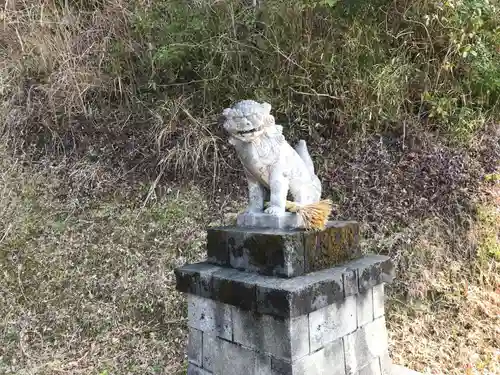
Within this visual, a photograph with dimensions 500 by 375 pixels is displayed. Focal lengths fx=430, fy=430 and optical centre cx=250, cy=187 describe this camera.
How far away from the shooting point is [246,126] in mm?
2312

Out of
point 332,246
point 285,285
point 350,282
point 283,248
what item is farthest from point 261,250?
point 350,282

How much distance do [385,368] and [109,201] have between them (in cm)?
386

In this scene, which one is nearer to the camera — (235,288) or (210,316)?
(235,288)

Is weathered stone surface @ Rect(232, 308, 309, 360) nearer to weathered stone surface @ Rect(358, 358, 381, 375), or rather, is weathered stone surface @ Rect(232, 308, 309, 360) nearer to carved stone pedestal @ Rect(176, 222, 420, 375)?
carved stone pedestal @ Rect(176, 222, 420, 375)

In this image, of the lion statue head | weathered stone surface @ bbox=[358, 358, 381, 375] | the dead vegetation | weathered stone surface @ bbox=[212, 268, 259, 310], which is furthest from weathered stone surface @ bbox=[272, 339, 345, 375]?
the dead vegetation

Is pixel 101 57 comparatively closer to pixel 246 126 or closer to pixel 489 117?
pixel 246 126

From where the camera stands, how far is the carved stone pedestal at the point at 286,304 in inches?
83.3

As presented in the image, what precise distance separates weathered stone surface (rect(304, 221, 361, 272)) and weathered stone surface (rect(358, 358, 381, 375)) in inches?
25.2

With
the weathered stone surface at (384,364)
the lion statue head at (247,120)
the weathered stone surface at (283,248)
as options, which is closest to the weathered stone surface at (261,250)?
the weathered stone surface at (283,248)

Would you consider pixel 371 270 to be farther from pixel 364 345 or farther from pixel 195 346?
pixel 195 346

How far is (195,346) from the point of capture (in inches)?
103

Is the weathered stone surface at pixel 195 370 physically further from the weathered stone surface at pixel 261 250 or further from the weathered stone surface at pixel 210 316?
the weathered stone surface at pixel 261 250

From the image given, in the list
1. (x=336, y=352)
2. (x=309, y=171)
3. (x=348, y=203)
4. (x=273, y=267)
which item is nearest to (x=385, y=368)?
(x=336, y=352)

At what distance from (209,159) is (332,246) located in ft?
Answer: 10.5
